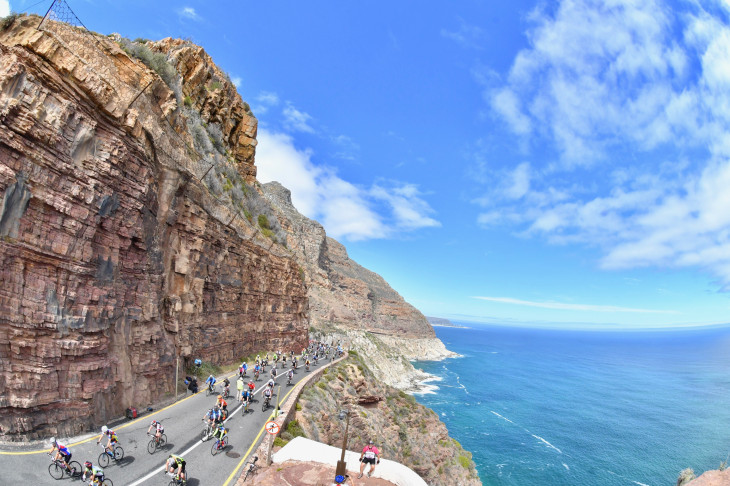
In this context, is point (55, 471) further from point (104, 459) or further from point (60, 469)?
point (104, 459)

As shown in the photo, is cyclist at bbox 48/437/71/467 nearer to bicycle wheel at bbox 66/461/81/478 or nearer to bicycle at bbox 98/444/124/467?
bicycle wheel at bbox 66/461/81/478

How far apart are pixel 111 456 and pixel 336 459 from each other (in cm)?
794

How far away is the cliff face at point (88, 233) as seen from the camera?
11.9m

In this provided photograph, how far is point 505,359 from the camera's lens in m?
151

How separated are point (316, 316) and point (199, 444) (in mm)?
81341

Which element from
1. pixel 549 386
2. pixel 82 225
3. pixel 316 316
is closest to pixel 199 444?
pixel 82 225

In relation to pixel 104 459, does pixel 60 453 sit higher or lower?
higher

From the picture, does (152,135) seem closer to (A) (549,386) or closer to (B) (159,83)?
(B) (159,83)

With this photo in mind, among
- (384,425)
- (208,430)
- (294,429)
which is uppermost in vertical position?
(208,430)

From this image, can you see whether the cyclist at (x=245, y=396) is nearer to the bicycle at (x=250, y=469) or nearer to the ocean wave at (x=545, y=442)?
the bicycle at (x=250, y=469)

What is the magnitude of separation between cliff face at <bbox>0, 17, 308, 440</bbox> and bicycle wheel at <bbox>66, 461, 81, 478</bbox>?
6.22 ft

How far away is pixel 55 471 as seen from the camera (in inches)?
438

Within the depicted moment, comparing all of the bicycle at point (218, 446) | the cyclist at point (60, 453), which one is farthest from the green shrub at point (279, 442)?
the cyclist at point (60, 453)

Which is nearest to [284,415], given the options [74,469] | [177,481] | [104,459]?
[177,481]
